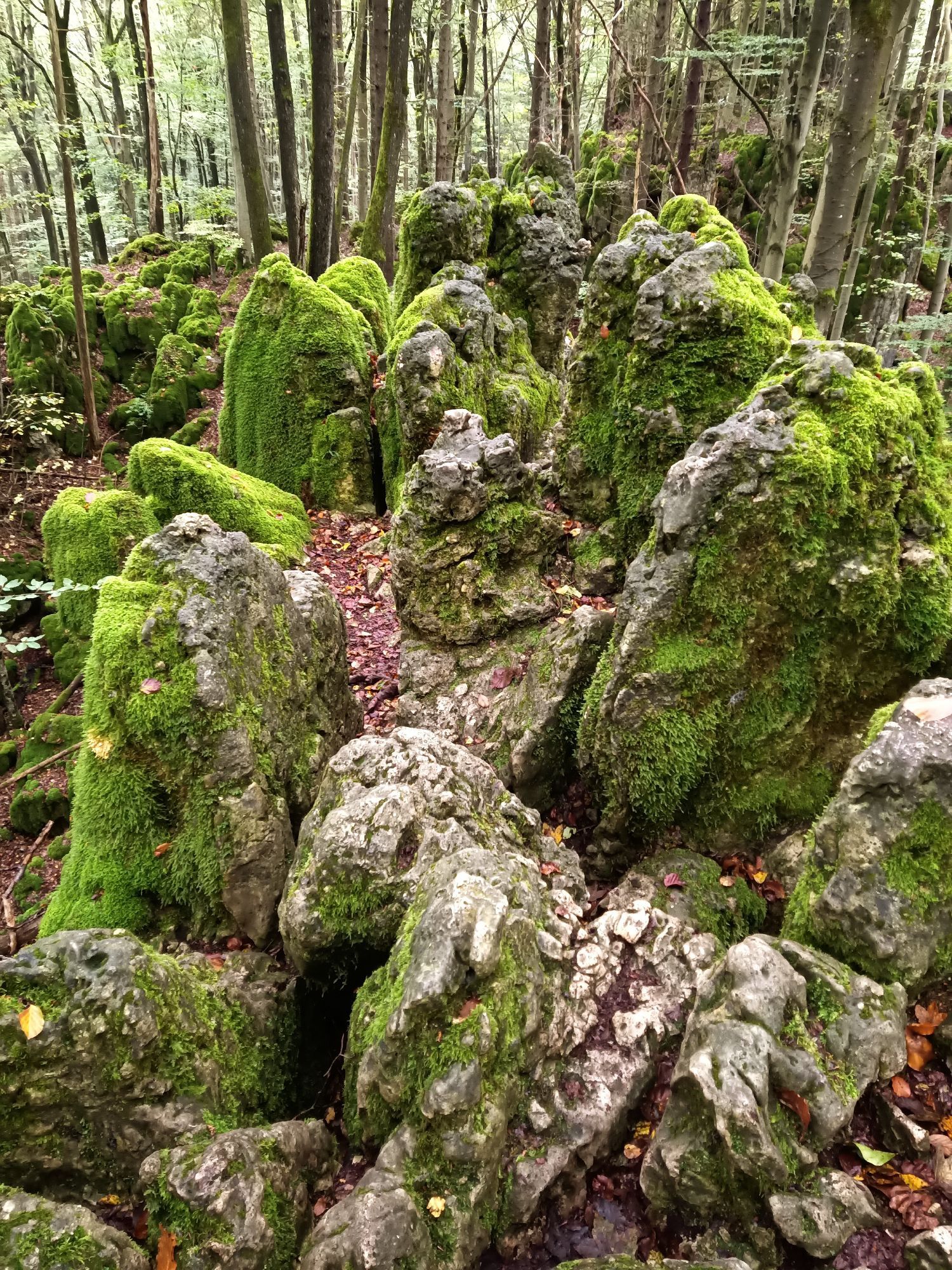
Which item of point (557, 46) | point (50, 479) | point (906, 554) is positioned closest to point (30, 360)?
point (50, 479)

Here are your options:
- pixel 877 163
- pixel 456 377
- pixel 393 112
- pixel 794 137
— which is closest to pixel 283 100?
pixel 393 112

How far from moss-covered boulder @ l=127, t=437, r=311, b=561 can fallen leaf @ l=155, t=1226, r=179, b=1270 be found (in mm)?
5950

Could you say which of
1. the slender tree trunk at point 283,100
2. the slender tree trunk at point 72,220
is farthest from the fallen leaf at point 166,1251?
the slender tree trunk at point 283,100

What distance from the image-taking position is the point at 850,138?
280 inches

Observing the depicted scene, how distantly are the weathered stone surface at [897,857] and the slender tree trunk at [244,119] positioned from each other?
1440 centimetres

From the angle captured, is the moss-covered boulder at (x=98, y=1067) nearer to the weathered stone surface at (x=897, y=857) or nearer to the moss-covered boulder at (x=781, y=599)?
the moss-covered boulder at (x=781, y=599)

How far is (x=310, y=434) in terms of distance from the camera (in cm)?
1002

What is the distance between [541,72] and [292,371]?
12.2m

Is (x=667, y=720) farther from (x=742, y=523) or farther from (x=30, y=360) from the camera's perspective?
(x=30, y=360)

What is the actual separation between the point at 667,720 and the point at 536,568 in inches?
96.7

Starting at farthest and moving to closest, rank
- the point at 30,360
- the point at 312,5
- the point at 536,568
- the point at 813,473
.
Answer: the point at 30,360 → the point at 312,5 → the point at 536,568 → the point at 813,473

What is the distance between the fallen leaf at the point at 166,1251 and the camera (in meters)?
2.48

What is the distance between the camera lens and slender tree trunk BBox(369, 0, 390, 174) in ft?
43.9

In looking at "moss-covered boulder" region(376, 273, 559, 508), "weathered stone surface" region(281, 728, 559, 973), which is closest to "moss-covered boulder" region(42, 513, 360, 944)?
"weathered stone surface" region(281, 728, 559, 973)
